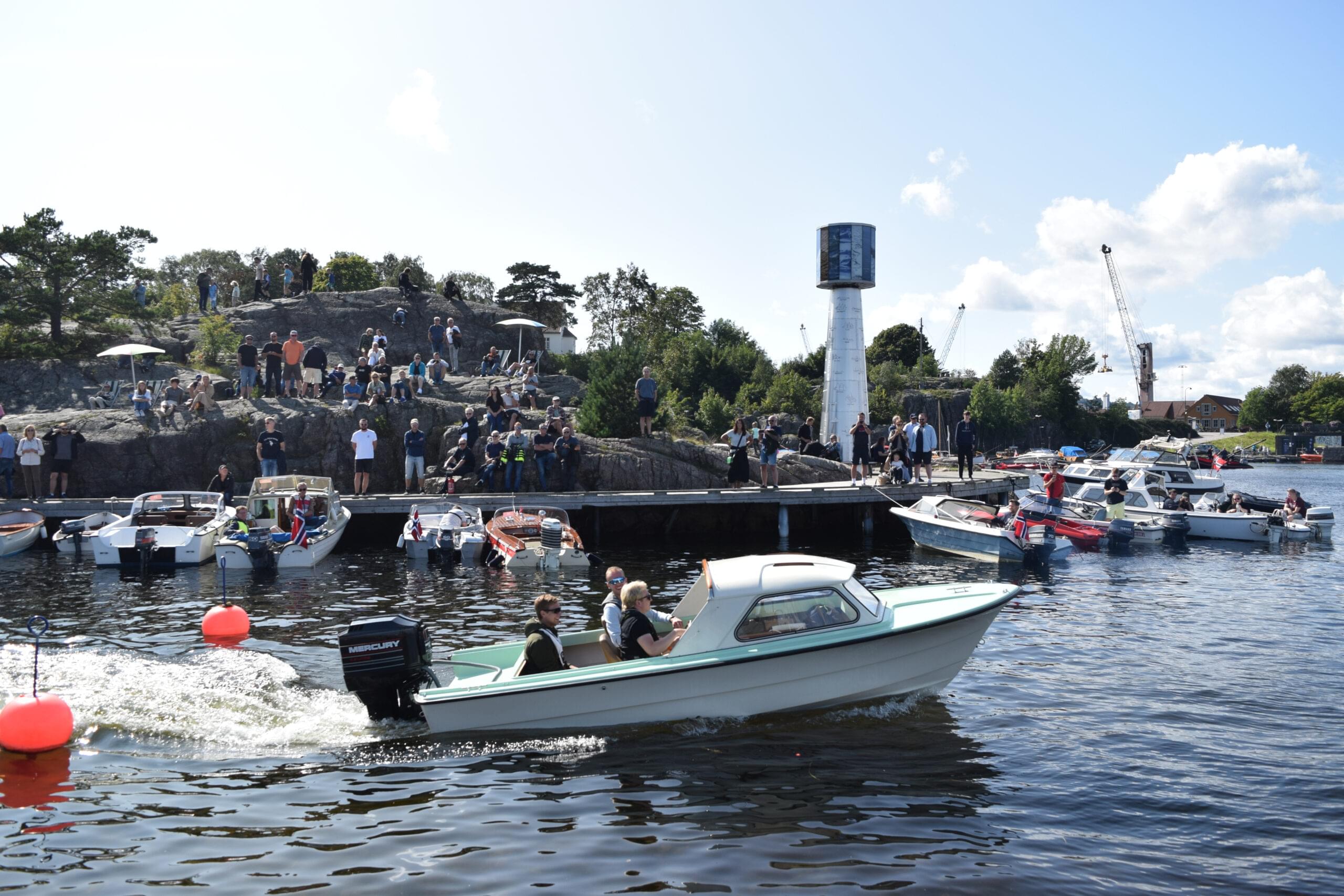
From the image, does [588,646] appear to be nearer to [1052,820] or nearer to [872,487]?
[1052,820]

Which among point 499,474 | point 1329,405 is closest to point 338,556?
point 499,474

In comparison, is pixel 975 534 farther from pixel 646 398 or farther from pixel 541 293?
pixel 541 293

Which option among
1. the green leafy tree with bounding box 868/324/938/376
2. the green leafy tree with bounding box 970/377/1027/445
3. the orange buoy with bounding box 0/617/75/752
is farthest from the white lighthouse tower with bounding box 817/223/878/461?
the green leafy tree with bounding box 868/324/938/376

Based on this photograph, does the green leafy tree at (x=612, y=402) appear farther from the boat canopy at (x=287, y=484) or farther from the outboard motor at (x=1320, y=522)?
the outboard motor at (x=1320, y=522)

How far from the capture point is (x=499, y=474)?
89.5 feet

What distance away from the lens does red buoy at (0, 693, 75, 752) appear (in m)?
9.37

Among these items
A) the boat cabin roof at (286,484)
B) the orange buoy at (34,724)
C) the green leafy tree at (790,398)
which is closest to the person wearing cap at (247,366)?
the boat cabin roof at (286,484)

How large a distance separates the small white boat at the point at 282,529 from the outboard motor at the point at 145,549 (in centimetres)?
156

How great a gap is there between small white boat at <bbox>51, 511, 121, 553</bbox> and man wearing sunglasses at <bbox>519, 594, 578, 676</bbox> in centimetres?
1730

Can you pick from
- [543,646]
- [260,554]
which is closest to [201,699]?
[543,646]

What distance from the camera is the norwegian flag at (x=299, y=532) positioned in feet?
70.6

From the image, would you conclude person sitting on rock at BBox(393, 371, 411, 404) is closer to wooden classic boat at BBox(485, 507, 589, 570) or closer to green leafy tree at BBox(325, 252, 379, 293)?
wooden classic boat at BBox(485, 507, 589, 570)

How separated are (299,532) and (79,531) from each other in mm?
6020

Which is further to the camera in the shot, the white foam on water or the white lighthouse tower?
the white lighthouse tower
